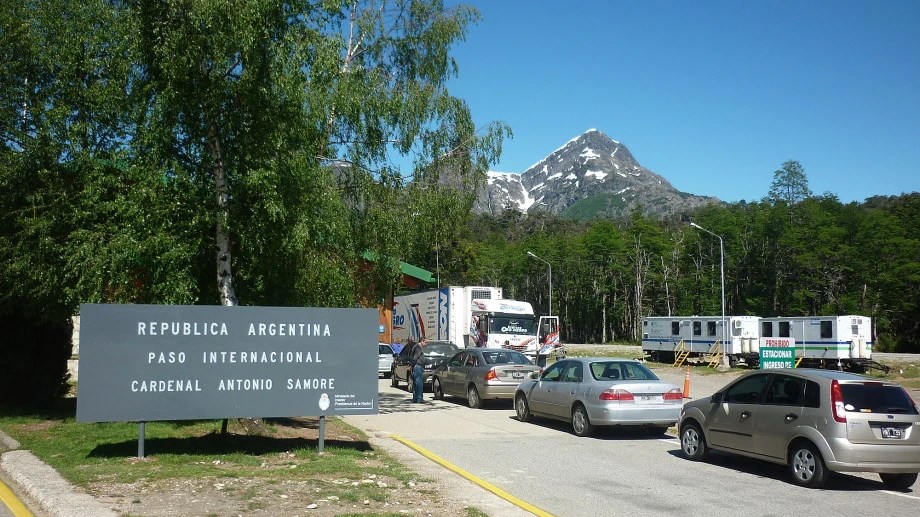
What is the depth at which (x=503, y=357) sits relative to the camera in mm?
21578

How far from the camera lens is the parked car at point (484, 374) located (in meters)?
20.5

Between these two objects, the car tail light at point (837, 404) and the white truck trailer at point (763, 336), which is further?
the white truck trailer at point (763, 336)

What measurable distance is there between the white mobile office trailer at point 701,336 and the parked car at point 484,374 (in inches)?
969

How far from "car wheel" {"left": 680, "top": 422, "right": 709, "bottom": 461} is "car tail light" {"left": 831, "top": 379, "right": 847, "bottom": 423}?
8.66ft

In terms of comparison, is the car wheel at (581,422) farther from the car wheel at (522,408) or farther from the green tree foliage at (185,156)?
the green tree foliage at (185,156)

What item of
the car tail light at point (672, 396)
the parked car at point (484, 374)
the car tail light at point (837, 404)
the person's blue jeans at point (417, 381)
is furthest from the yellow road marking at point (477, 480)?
the person's blue jeans at point (417, 381)

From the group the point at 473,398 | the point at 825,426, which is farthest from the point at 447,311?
the point at 825,426

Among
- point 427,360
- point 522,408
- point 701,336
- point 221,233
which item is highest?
point 221,233

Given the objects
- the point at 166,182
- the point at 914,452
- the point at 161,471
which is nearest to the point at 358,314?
the point at 161,471

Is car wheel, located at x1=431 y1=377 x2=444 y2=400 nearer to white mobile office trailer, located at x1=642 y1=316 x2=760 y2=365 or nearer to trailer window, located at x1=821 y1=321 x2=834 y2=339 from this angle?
white mobile office trailer, located at x1=642 y1=316 x2=760 y2=365

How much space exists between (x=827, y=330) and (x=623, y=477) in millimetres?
32948

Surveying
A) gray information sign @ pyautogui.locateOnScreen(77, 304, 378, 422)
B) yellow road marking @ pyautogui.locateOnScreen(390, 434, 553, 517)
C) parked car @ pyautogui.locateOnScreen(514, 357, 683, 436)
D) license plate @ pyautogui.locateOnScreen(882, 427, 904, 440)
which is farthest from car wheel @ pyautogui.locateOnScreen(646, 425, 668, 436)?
gray information sign @ pyautogui.locateOnScreen(77, 304, 378, 422)

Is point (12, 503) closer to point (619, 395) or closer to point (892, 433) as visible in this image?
point (619, 395)

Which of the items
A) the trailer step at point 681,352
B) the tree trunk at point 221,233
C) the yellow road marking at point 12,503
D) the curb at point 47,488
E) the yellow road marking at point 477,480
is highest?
the tree trunk at point 221,233
